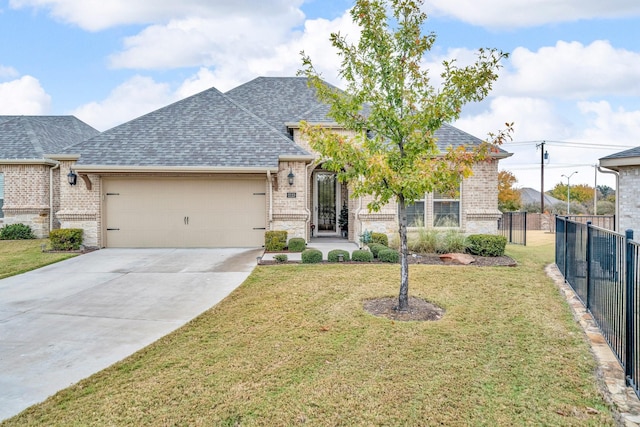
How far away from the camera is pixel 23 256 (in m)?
11.1

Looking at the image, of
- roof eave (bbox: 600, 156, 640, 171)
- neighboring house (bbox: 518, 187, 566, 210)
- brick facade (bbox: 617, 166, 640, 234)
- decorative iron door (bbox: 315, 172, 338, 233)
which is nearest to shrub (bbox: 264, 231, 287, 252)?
decorative iron door (bbox: 315, 172, 338, 233)

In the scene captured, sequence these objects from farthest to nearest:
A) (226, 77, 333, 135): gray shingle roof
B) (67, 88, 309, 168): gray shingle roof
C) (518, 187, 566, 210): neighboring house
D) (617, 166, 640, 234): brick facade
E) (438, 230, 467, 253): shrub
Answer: (518, 187, 566, 210): neighboring house → (226, 77, 333, 135): gray shingle roof → (67, 88, 309, 168): gray shingle roof → (438, 230, 467, 253): shrub → (617, 166, 640, 234): brick facade

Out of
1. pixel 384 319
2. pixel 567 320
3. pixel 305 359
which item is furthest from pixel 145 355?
pixel 567 320

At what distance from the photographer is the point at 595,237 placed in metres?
5.89

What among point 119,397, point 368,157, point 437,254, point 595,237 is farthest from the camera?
point 437,254

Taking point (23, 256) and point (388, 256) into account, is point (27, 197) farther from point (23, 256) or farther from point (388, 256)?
point (388, 256)

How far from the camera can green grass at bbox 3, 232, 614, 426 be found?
3.14 metres

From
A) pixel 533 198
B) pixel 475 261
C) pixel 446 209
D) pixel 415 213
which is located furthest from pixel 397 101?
pixel 533 198

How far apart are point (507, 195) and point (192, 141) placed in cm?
2831

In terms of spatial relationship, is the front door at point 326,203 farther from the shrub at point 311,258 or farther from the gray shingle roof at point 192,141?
the shrub at point 311,258

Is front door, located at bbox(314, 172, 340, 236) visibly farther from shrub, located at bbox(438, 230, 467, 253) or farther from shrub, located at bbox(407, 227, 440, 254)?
shrub, located at bbox(438, 230, 467, 253)

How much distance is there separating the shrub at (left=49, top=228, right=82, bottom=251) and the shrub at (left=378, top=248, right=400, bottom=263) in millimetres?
9263

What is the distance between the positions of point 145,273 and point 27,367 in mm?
4872

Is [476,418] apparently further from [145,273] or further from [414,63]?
[145,273]
